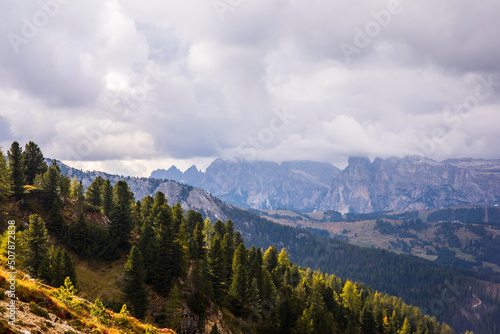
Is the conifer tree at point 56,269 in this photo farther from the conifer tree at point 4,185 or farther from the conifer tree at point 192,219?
the conifer tree at point 192,219

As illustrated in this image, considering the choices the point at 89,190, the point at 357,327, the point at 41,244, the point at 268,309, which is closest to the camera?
the point at 41,244

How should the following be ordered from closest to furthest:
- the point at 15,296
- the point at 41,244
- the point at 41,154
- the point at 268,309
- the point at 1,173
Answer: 1. the point at 15,296
2. the point at 41,244
3. the point at 1,173
4. the point at 268,309
5. the point at 41,154

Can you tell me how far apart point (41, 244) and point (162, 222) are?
81.7 ft

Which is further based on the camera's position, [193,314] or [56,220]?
[56,220]

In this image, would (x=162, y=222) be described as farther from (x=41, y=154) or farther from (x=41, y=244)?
(x=41, y=154)

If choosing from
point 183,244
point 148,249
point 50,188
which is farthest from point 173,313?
point 50,188

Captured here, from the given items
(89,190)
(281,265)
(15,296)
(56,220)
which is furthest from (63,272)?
(281,265)

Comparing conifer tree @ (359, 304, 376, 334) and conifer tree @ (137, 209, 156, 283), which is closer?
conifer tree @ (137, 209, 156, 283)

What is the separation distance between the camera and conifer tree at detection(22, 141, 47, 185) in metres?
92.5

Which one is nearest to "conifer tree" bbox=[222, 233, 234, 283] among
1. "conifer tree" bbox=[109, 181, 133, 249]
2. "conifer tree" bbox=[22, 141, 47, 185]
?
"conifer tree" bbox=[109, 181, 133, 249]

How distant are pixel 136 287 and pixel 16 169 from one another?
176ft

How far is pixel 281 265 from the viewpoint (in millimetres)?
106312

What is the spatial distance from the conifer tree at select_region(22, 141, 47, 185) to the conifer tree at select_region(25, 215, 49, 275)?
5054 cm

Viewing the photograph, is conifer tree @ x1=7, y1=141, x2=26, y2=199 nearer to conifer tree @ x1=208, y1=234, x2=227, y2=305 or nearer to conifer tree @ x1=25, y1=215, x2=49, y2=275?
conifer tree @ x1=25, y1=215, x2=49, y2=275
